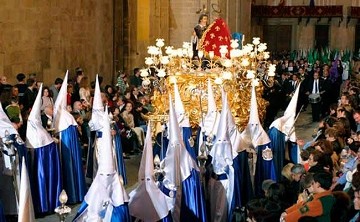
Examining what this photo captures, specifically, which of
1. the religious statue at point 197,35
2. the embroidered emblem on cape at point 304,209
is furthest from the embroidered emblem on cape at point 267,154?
the religious statue at point 197,35

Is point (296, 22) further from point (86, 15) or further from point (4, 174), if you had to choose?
point (4, 174)

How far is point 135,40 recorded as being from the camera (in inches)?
845

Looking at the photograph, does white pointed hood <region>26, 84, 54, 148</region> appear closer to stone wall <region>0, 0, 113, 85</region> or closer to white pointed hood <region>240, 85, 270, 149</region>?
white pointed hood <region>240, 85, 270, 149</region>

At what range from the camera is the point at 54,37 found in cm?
1639

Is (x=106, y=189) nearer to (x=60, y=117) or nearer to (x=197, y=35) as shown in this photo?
(x=60, y=117)

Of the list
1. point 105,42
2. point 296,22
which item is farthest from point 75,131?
point 296,22

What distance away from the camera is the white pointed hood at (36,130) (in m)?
9.20

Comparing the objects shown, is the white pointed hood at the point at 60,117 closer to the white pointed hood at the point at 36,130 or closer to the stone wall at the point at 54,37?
the white pointed hood at the point at 36,130

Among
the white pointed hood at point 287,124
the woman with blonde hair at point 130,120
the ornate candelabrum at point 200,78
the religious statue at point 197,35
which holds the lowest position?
the woman with blonde hair at point 130,120

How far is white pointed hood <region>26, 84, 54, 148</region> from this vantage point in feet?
30.2

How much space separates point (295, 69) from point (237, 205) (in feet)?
48.6

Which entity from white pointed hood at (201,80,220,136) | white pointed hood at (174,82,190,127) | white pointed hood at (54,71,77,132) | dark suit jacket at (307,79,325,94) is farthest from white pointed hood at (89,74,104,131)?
dark suit jacket at (307,79,325,94)

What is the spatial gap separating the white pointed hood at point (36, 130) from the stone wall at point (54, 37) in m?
5.24

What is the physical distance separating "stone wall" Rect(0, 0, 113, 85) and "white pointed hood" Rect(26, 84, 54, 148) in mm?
5244
